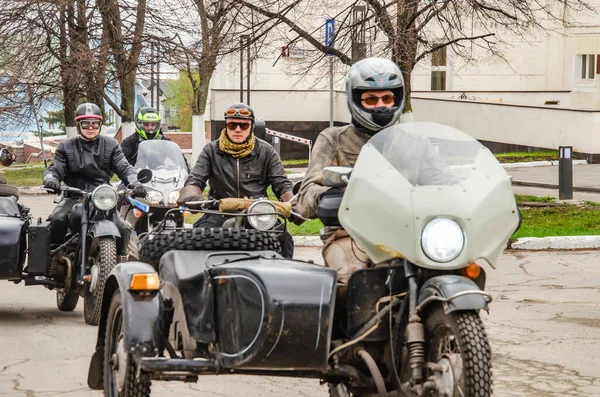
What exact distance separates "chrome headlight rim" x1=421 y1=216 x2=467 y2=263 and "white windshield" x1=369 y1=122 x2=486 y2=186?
223 mm

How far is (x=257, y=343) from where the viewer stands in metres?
5.07

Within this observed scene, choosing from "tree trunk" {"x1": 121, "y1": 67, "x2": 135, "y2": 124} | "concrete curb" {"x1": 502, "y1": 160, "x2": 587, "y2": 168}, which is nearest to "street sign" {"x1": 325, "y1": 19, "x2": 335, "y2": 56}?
"concrete curb" {"x1": 502, "y1": 160, "x2": 587, "y2": 168}

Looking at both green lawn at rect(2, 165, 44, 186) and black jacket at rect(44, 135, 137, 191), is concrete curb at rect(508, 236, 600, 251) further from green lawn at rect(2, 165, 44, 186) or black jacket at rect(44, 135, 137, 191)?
green lawn at rect(2, 165, 44, 186)

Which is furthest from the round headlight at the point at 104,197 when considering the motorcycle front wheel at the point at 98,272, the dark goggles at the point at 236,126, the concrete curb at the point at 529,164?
the concrete curb at the point at 529,164

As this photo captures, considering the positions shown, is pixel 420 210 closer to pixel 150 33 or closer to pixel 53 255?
pixel 53 255

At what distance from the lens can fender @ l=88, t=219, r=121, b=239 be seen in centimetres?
1038

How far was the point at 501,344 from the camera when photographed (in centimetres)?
891

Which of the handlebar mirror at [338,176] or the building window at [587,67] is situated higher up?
the building window at [587,67]

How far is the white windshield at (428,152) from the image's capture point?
5211 mm

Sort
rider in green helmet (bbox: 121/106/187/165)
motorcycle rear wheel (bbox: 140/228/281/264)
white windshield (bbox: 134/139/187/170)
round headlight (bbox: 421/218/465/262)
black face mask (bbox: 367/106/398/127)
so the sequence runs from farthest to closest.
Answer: rider in green helmet (bbox: 121/106/187/165) → white windshield (bbox: 134/139/187/170) → black face mask (bbox: 367/106/398/127) → motorcycle rear wheel (bbox: 140/228/281/264) → round headlight (bbox: 421/218/465/262)

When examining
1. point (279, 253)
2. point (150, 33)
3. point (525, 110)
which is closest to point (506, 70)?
point (525, 110)

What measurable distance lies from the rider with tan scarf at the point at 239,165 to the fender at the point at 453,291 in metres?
3.94

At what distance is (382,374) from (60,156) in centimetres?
641

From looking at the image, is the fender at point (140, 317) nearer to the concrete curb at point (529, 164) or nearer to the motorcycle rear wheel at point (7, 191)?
the motorcycle rear wheel at point (7, 191)
